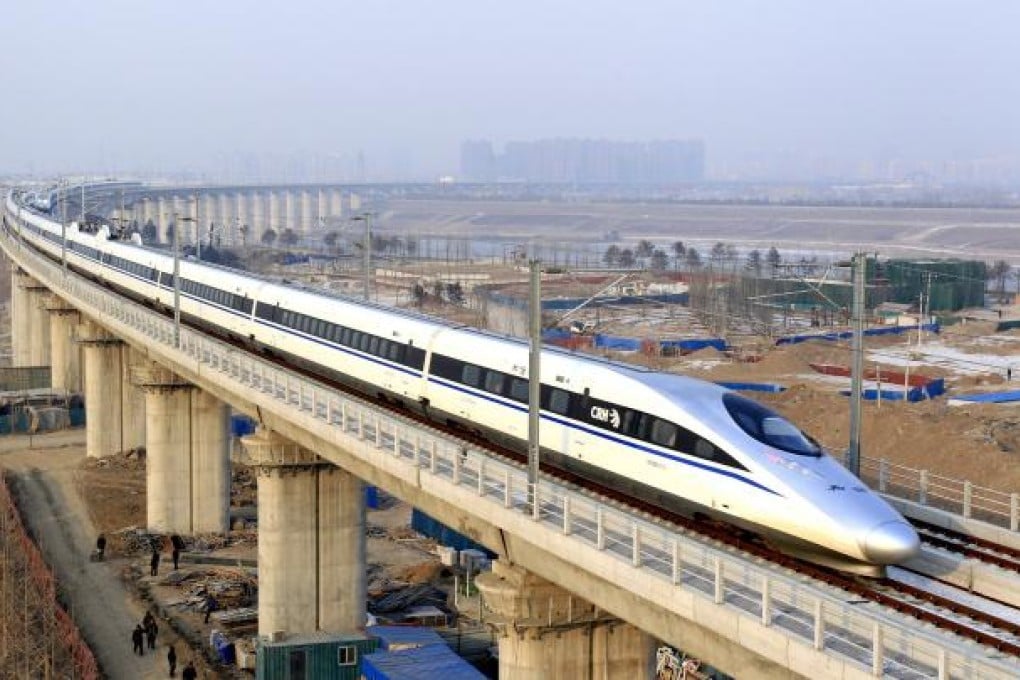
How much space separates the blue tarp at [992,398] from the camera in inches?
2859

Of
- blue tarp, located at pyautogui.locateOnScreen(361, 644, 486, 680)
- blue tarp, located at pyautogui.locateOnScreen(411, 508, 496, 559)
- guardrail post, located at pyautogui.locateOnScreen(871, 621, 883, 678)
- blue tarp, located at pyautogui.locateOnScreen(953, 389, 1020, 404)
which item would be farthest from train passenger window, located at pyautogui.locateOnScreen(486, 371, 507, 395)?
blue tarp, located at pyautogui.locateOnScreen(953, 389, 1020, 404)

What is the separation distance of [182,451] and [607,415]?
1356 inches

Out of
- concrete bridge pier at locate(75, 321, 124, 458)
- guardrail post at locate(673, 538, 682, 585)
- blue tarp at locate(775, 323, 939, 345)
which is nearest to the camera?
guardrail post at locate(673, 538, 682, 585)

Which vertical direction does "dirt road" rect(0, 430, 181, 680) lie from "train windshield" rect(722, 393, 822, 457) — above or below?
below

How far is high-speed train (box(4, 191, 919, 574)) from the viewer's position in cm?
1938

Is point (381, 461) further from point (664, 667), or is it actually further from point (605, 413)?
point (664, 667)

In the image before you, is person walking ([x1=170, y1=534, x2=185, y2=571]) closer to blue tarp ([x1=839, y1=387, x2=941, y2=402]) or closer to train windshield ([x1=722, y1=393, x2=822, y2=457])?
train windshield ([x1=722, y1=393, x2=822, y2=457])

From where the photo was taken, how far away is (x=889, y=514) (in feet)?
63.1

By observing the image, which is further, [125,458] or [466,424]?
[125,458]

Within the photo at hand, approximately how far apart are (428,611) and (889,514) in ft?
84.4

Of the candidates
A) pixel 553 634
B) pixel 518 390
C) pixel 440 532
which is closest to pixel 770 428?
pixel 553 634

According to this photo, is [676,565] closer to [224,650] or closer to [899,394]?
[224,650]

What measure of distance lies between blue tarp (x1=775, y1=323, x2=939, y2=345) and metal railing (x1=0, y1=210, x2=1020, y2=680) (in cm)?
6619

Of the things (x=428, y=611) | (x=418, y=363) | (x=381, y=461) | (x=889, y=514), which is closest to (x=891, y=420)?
(x=428, y=611)
